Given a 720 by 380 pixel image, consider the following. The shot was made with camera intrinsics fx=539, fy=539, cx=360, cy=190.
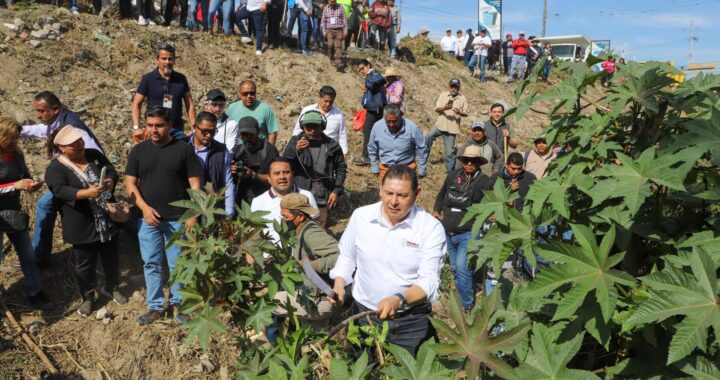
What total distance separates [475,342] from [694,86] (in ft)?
3.86

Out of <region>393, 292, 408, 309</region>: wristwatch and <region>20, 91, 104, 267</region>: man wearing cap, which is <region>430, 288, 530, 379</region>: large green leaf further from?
<region>20, 91, 104, 267</region>: man wearing cap

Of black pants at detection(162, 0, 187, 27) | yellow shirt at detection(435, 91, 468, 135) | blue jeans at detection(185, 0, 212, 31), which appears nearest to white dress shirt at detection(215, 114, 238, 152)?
yellow shirt at detection(435, 91, 468, 135)

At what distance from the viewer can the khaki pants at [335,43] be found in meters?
12.9

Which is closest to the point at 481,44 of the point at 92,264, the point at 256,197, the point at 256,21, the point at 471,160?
the point at 256,21

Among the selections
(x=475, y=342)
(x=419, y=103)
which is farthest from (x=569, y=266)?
(x=419, y=103)

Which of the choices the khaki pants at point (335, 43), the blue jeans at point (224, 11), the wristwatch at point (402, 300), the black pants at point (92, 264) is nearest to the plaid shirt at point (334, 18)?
the khaki pants at point (335, 43)

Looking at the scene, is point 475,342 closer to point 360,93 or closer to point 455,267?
point 455,267

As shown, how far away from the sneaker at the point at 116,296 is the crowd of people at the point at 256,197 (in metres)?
0.02

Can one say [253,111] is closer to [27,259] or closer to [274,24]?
[27,259]

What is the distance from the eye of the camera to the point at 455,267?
5.70 meters

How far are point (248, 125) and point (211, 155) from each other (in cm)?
65

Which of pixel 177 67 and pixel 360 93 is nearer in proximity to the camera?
pixel 177 67

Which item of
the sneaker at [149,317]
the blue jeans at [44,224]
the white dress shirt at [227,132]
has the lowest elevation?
the sneaker at [149,317]

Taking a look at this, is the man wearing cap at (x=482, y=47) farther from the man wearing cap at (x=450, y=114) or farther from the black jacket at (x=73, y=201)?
the black jacket at (x=73, y=201)
